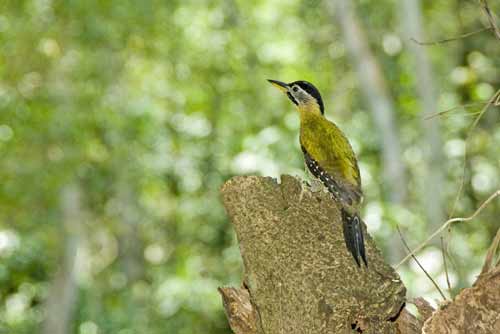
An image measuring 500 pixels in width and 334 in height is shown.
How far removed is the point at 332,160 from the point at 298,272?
920mm

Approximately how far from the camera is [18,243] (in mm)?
12961

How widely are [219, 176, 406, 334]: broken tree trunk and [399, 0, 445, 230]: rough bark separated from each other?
7250 millimetres

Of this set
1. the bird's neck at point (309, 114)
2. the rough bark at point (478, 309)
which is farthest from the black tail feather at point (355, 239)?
the bird's neck at point (309, 114)

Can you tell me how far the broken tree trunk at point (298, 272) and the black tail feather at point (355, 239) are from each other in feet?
0.10

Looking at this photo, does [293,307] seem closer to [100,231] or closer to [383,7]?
[383,7]

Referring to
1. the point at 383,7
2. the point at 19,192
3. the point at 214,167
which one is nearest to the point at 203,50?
the point at 214,167

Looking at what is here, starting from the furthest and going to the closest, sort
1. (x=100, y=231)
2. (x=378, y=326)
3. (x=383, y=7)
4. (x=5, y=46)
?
(x=100, y=231) < (x=383, y=7) < (x=5, y=46) < (x=378, y=326)

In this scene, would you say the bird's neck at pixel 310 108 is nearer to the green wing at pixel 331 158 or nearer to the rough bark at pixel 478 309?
the green wing at pixel 331 158

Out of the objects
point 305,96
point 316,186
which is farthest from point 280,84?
point 316,186

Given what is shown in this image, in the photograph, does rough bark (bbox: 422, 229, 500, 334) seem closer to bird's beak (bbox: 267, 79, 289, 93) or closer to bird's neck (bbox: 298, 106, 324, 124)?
Result: bird's neck (bbox: 298, 106, 324, 124)

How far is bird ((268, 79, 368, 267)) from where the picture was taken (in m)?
3.57

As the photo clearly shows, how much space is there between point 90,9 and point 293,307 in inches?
399

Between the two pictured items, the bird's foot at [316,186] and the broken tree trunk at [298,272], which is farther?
the bird's foot at [316,186]

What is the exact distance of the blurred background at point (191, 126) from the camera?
1199cm
